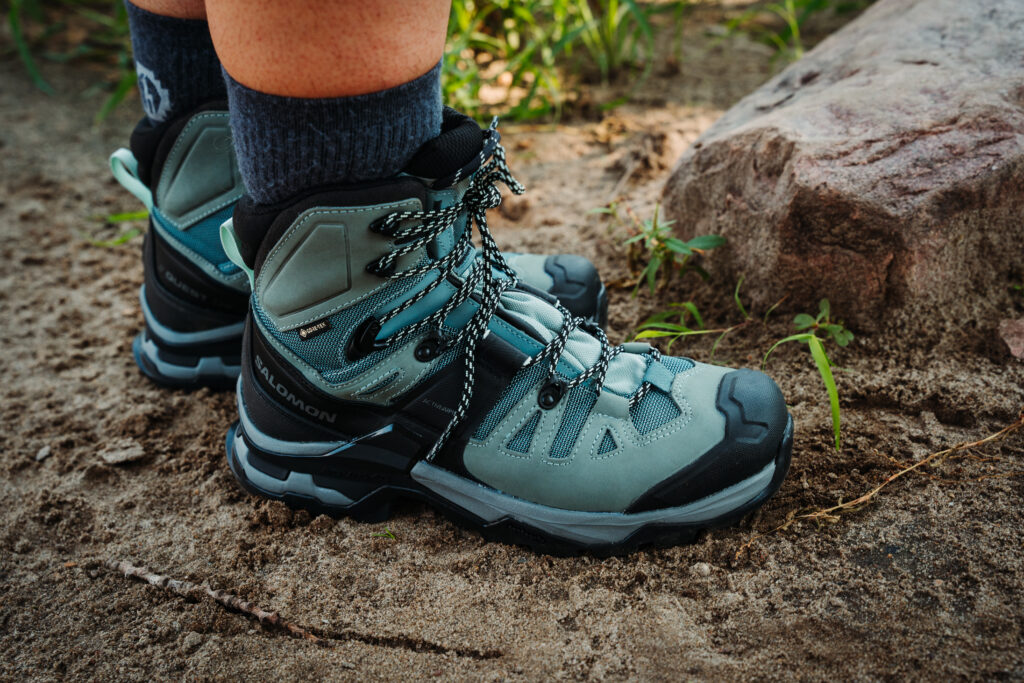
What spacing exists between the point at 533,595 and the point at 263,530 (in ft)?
1.42

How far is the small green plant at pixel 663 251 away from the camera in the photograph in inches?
59.7

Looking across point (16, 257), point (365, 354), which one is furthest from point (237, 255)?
point (16, 257)

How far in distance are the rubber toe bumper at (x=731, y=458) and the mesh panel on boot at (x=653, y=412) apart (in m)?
0.07

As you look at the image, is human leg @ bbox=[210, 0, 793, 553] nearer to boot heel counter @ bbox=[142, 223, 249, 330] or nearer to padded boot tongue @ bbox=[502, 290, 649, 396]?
padded boot tongue @ bbox=[502, 290, 649, 396]

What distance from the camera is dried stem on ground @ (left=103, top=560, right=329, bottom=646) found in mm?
1035

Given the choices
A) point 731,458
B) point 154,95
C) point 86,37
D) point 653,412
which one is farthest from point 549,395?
Result: point 86,37

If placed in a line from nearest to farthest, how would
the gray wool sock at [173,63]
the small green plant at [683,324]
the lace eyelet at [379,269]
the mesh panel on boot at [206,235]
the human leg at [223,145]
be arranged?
1. the human leg at [223,145]
2. the lace eyelet at [379,269]
3. the gray wool sock at [173,63]
4. the mesh panel on boot at [206,235]
5. the small green plant at [683,324]

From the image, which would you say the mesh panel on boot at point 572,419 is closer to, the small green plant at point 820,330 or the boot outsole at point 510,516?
the boot outsole at point 510,516

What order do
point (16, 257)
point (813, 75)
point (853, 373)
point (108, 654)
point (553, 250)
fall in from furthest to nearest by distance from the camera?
1. point (16, 257)
2. point (553, 250)
3. point (813, 75)
4. point (853, 373)
5. point (108, 654)

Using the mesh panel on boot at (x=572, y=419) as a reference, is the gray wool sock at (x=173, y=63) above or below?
above

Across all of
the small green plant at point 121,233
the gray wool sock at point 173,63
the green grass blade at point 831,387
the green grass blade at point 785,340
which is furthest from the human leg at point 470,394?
the small green plant at point 121,233

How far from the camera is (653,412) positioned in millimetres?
1095

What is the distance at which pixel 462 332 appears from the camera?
1.06 meters

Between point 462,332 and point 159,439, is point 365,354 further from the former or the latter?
point 159,439
